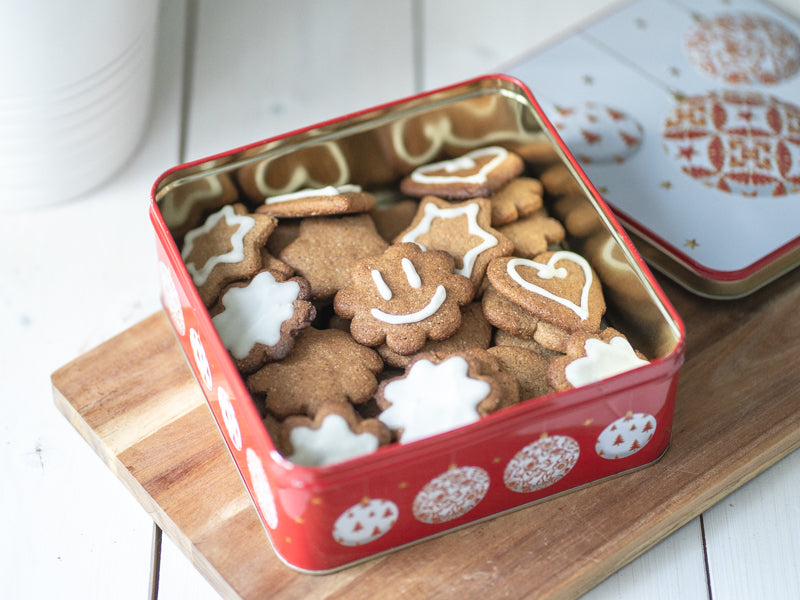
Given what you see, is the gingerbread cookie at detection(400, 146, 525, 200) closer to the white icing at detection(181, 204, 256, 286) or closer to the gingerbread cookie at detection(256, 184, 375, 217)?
A: the gingerbread cookie at detection(256, 184, 375, 217)

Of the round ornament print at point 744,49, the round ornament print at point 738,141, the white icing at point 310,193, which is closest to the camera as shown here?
the white icing at point 310,193

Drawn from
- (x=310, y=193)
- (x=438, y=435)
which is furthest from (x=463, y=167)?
(x=438, y=435)

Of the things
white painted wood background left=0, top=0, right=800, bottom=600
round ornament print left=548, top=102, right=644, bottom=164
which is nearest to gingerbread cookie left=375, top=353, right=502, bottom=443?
white painted wood background left=0, top=0, right=800, bottom=600

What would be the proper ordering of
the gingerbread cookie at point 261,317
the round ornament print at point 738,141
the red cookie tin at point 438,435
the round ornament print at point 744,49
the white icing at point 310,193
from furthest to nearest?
the round ornament print at point 744,49
the round ornament print at point 738,141
the white icing at point 310,193
the gingerbread cookie at point 261,317
the red cookie tin at point 438,435

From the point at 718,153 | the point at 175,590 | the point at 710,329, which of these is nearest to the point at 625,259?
the point at 710,329

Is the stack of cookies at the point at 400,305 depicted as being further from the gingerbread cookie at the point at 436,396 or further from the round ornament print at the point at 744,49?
the round ornament print at the point at 744,49

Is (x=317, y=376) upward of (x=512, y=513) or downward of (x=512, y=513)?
upward

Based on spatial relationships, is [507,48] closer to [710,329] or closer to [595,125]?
[595,125]

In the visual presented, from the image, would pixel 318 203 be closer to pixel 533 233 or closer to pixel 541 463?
pixel 533 233

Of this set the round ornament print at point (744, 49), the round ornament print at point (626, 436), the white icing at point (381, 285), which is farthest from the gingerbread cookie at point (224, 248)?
the round ornament print at point (744, 49)
